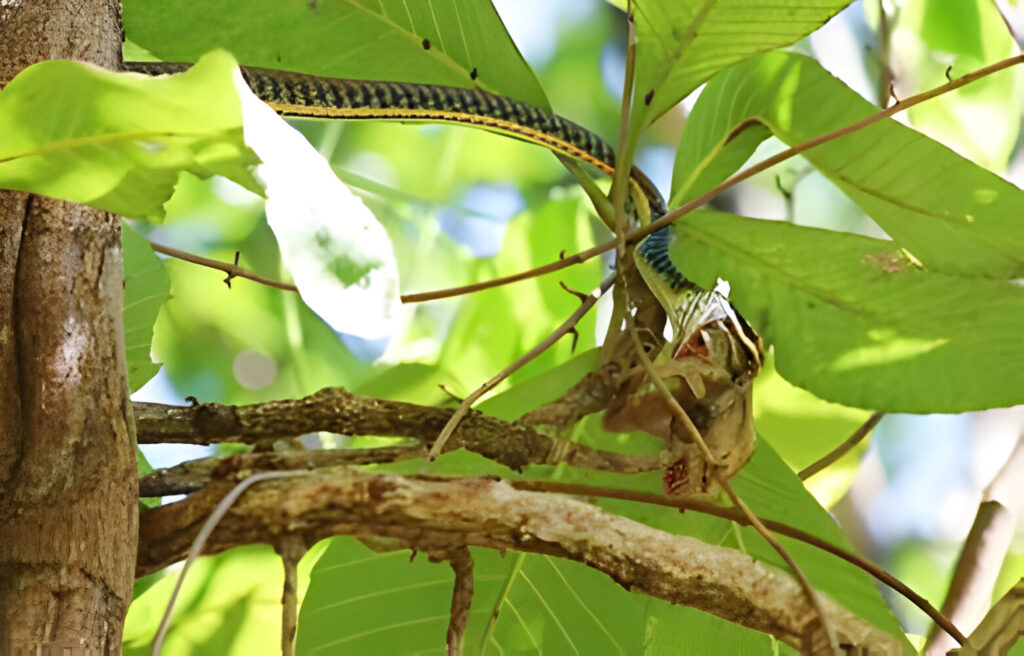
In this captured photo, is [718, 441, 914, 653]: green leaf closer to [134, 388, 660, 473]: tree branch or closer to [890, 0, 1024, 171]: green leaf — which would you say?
[134, 388, 660, 473]: tree branch

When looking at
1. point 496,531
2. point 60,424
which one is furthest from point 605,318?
point 60,424

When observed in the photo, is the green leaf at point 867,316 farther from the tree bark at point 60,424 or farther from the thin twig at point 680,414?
the tree bark at point 60,424

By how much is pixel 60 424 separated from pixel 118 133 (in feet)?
0.36

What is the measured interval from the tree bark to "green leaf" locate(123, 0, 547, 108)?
0.60 ft

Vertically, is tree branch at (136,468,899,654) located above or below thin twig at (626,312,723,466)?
below

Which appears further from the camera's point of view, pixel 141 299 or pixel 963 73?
pixel 963 73

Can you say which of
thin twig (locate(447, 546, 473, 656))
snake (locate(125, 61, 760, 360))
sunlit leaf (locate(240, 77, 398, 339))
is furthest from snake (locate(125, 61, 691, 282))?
sunlit leaf (locate(240, 77, 398, 339))

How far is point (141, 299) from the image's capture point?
539mm

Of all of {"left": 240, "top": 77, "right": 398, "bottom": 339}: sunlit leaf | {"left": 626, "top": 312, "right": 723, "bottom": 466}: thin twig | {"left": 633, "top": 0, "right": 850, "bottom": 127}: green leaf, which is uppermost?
{"left": 633, "top": 0, "right": 850, "bottom": 127}: green leaf

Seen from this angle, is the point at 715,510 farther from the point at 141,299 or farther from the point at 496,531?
the point at 141,299

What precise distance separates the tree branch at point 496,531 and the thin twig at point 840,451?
314 millimetres

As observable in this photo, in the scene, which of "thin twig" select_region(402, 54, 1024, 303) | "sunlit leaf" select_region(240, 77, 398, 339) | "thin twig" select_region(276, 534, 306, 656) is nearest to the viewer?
"sunlit leaf" select_region(240, 77, 398, 339)

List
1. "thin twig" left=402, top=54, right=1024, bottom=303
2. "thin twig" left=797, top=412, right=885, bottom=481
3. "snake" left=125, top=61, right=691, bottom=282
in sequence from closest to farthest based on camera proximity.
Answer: "thin twig" left=402, top=54, right=1024, bottom=303 → "snake" left=125, top=61, right=691, bottom=282 → "thin twig" left=797, top=412, right=885, bottom=481

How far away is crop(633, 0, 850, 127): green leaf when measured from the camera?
1.62ft
